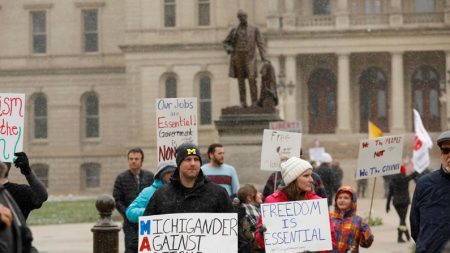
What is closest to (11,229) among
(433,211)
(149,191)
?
(433,211)

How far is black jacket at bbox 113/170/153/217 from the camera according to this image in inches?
505

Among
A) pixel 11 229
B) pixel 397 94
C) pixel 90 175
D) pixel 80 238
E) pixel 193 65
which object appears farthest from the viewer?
pixel 90 175

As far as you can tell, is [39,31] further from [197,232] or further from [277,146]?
[197,232]

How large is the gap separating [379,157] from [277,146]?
56.8 inches

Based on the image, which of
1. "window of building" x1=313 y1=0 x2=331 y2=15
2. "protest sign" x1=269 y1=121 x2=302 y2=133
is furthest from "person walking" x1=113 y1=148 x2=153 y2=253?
"window of building" x1=313 y1=0 x2=331 y2=15

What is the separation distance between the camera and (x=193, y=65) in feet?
174

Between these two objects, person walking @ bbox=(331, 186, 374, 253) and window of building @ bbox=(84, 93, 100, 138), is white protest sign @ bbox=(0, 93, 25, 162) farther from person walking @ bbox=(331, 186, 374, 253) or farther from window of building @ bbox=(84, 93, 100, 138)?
window of building @ bbox=(84, 93, 100, 138)

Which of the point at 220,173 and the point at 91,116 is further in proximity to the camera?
the point at 91,116

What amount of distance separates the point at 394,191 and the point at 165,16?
112 feet

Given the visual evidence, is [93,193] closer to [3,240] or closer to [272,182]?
[272,182]

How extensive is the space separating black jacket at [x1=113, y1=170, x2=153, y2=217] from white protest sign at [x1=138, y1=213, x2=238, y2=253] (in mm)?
4769

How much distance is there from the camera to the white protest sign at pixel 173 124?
Result: 13.5m

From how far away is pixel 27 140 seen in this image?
57281mm

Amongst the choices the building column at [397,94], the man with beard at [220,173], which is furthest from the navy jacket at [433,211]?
the building column at [397,94]
